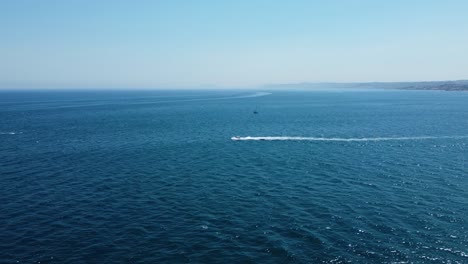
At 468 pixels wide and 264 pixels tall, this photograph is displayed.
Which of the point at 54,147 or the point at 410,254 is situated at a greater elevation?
the point at 54,147

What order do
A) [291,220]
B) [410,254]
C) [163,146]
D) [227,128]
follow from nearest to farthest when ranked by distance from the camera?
[410,254] < [291,220] < [163,146] < [227,128]

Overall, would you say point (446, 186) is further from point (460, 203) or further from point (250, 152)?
point (250, 152)

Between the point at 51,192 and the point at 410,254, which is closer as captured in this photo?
the point at 410,254

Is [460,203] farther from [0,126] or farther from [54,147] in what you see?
[0,126]

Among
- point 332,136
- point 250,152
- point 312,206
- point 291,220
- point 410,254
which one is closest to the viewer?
point 410,254

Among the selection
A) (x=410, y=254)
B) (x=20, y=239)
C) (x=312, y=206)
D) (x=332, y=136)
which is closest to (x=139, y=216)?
(x=20, y=239)

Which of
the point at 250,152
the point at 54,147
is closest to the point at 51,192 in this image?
the point at 54,147
